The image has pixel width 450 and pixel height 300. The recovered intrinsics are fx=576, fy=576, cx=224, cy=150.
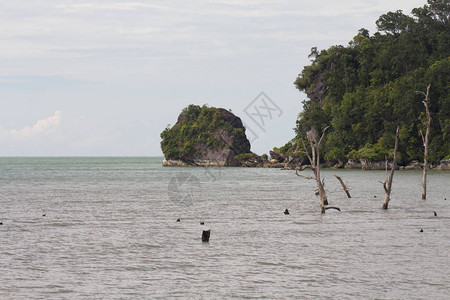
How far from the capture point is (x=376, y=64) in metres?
122

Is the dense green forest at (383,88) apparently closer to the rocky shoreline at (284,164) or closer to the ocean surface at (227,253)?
the rocky shoreline at (284,164)

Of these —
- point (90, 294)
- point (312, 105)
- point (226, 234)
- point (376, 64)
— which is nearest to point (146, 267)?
point (90, 294)

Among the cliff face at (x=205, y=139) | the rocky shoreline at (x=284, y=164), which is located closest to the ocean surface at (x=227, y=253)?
the rocky shoreline at (x=284, y=164)

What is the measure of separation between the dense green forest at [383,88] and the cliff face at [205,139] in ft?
92.2

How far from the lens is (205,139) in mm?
167500

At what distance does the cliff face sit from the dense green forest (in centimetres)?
2809

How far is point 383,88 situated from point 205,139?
63.4 m

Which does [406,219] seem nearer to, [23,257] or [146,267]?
[146,267]

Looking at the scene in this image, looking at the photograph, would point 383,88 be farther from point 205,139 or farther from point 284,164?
point 205,139

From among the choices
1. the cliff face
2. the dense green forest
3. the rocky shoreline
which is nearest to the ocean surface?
the rocky shoreline

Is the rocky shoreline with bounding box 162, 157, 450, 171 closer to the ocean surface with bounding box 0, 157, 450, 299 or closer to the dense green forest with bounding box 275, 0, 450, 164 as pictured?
the dense green forest with bounding box 275, 0, 450, 164

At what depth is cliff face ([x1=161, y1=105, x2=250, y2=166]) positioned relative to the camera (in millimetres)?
164250

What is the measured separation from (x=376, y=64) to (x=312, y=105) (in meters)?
19.0

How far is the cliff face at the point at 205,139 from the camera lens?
16425 cm
